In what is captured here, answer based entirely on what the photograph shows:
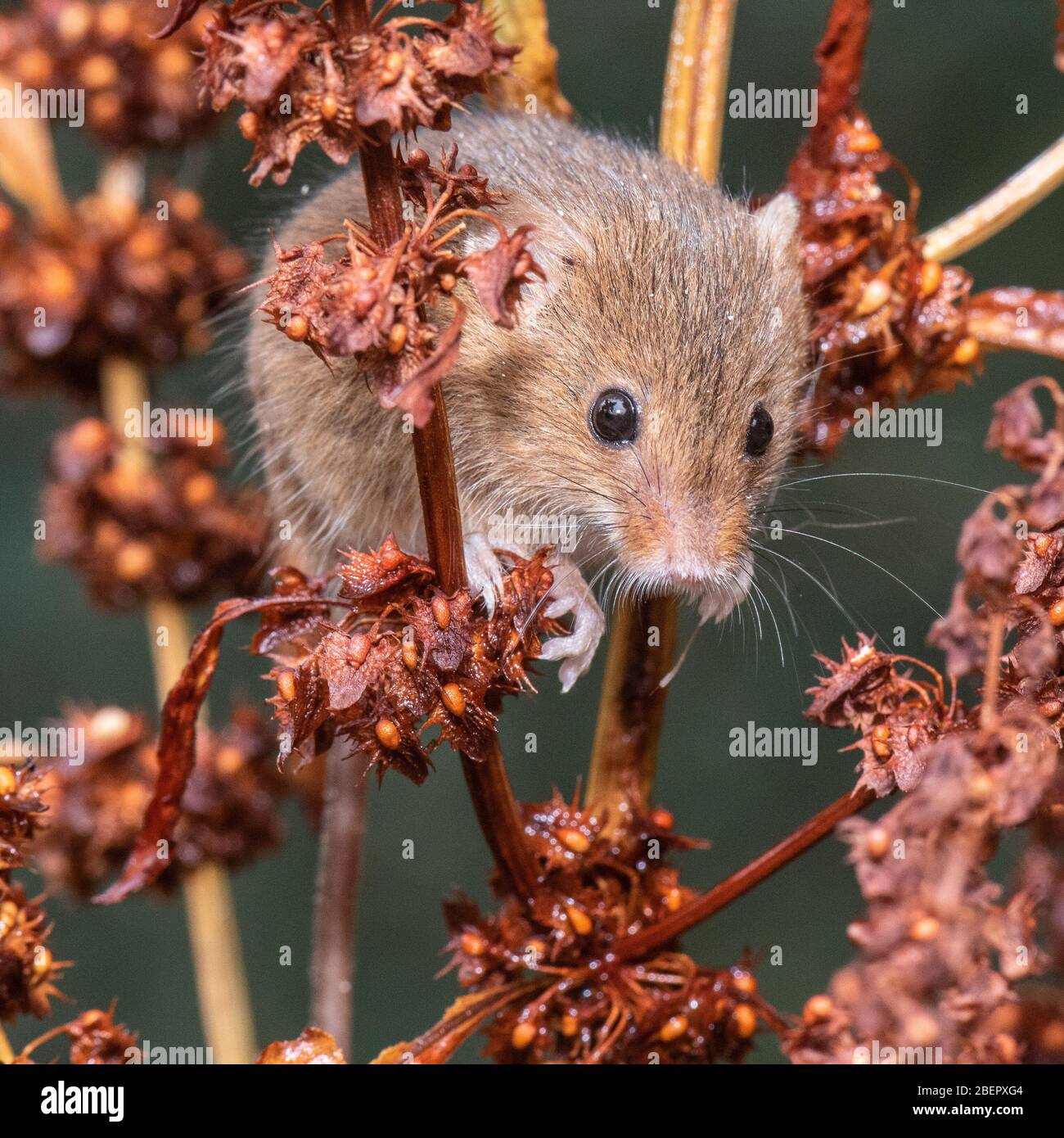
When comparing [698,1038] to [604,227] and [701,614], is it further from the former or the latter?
[604,227]

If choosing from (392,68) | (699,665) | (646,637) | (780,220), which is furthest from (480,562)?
(699,665)

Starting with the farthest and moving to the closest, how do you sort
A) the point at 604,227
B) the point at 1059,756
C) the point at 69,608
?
1. the point at 69,608
2. the point at 604,227
3. the point at 1059,756

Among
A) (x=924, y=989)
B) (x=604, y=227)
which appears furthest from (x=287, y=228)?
(x=924, y=989)

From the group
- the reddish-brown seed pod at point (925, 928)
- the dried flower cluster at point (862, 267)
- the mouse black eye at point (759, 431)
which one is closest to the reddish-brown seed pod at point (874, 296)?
the dried flower cluster at point (862, 267)
